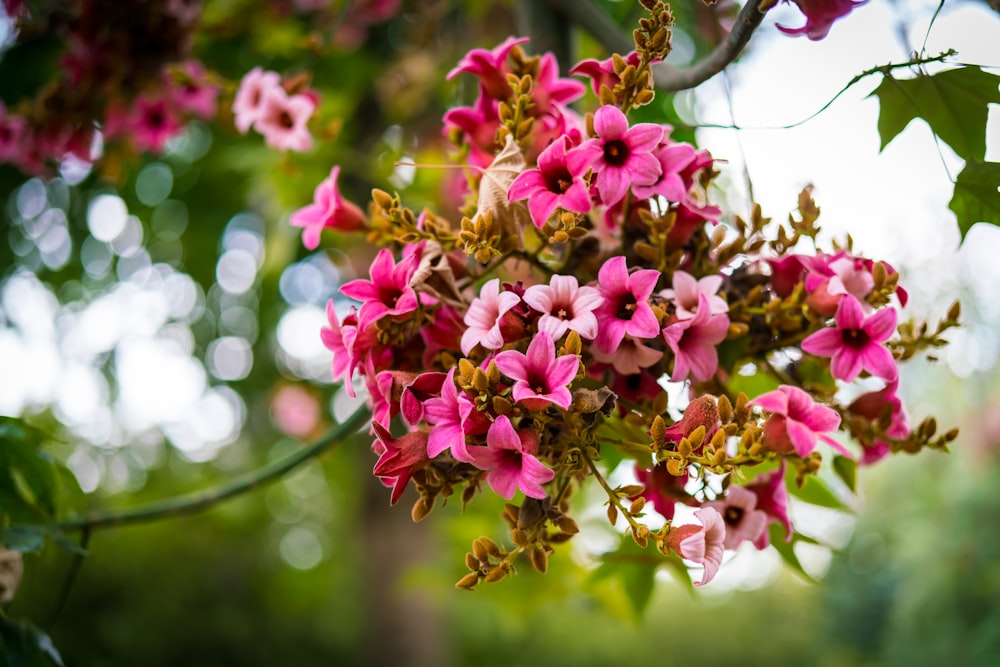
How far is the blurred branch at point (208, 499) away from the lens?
2.23 feet

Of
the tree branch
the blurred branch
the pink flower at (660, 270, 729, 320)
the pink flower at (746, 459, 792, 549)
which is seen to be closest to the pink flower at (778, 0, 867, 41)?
the tree branch

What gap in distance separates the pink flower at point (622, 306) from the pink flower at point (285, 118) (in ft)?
1.42

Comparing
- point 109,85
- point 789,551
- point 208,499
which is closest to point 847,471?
point 789,551

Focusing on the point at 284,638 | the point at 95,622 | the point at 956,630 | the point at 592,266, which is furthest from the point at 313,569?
the point at 592,266

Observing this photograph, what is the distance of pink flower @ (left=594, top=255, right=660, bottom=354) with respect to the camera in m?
0.42

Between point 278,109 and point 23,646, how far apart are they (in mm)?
518

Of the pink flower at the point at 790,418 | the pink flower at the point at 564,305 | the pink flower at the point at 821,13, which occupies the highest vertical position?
the pink flower at the point at 821,13

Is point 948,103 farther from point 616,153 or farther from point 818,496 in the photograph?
point 818,496

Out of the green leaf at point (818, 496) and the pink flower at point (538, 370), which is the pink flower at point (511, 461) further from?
the green leaf at point (818, 496)

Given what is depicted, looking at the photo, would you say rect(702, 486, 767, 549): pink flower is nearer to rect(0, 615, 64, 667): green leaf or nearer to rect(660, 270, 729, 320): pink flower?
rect(660, 270, 729, 320): pink flower

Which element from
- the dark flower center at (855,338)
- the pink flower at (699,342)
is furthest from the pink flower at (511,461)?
the dark flower center at (855,338)

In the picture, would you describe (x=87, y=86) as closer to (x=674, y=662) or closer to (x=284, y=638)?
(x=284, y=638)

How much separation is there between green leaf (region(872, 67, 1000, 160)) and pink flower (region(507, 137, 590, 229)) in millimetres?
Answer: 199

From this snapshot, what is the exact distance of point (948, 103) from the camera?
48 centimetres
